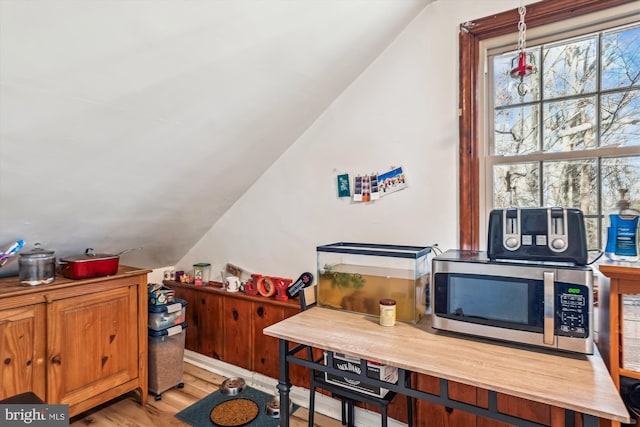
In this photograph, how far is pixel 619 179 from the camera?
162 cm

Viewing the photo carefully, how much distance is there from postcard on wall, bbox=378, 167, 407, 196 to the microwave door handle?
A: 917mm

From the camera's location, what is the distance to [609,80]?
1.64 metres

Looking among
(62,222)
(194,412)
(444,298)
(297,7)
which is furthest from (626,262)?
(62,222)

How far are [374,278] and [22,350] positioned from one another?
6.25 feet

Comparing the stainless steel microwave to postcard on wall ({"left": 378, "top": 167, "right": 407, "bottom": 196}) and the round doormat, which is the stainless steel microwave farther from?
the round doormat

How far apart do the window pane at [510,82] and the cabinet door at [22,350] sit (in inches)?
109

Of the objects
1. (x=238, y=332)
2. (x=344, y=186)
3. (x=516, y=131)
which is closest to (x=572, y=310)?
(x=516, y=131)

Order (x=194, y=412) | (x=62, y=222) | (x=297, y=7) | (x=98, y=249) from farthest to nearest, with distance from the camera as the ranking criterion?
1. (x=98, y=249)
2. (x=194, y=412)
3. (x=62, y=222)
4. (x=297, y=7)

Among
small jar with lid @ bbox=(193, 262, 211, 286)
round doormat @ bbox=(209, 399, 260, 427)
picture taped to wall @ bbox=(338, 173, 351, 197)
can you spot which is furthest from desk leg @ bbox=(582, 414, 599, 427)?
small jar with lid @ bbox=(193, 262, 211, 286)

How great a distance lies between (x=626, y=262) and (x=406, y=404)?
4.29ft

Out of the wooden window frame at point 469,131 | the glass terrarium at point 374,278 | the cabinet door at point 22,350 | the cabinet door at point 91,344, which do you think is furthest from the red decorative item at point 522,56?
the cabinet door at point 22,350

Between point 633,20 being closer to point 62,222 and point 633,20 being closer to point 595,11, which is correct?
point 595,11

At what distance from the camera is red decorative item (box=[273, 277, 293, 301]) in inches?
96.1

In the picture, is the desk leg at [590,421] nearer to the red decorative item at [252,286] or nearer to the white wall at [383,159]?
the white wall at [383,159]
